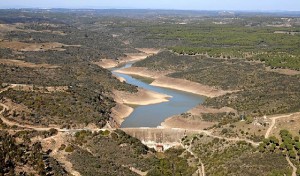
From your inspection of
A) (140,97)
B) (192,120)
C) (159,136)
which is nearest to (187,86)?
(140,97)

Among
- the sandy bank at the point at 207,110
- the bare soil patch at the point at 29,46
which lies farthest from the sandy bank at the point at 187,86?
the bare soil patch at the point at 29,46

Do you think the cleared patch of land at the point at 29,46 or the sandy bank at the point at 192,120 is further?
the cleared patch of land at the point at 29,46

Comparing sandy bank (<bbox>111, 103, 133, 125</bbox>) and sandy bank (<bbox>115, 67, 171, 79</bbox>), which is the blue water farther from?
sandy bank (<bbox>115, 67, 171, 79</bbox>)

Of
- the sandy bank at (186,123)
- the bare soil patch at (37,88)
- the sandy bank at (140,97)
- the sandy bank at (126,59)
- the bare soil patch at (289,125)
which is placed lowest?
the sandy bank at (126,59)

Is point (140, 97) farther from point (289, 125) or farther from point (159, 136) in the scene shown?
point (289, 125)

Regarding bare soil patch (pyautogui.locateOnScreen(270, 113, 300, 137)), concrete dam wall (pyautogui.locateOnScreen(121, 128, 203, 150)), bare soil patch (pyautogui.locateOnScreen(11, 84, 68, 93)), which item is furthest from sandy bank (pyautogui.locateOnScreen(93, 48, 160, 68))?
bare soil patch (pyautogui.locateOnScreen(270, 113, 300, 137))

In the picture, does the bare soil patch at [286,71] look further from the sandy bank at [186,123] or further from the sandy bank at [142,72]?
the sandy bank at [186,123]

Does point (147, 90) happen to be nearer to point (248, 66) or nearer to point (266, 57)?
point (248, 66)
